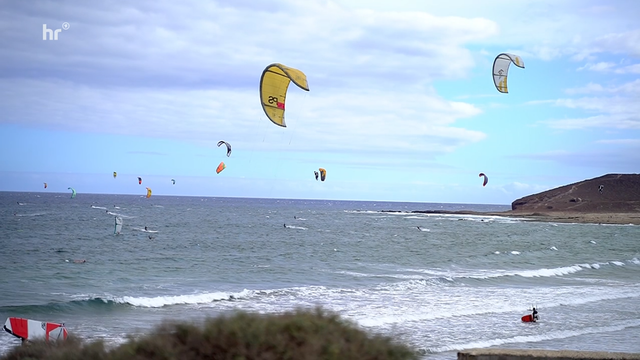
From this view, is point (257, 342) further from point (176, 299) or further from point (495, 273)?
point (495, 273)

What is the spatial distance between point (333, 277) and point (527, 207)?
97.4m

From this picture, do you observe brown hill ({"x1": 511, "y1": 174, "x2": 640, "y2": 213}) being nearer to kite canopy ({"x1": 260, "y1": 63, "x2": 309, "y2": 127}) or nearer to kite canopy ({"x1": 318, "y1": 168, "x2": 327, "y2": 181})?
kite canopy ({"x1": 318, "y1": 168, "x2": 327, "y2": 181})

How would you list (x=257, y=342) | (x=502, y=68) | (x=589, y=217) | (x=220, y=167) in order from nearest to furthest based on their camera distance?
(x=257, y=342) → (x=502, y=68) → (x=220, y=167) → (x=589, y=217)

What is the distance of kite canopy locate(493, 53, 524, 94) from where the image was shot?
82.5 ft

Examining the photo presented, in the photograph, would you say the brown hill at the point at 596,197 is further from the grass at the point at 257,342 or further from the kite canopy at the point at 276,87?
the grass at the point at 257,342

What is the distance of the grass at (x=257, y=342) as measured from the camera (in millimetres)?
4984

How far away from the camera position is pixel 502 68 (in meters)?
25.9

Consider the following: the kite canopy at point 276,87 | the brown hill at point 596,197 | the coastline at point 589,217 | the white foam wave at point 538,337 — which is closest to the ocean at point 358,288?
the white foam wave at point 538,337

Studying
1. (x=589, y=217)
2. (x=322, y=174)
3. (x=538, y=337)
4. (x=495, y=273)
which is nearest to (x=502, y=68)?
(x=495, y=273)

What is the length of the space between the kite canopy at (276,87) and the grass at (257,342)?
A: 1001 centimetres

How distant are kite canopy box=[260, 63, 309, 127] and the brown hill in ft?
304

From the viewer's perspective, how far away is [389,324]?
1426cm

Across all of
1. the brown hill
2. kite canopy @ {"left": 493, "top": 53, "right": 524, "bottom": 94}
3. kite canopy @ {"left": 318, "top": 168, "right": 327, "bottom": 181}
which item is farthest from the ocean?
the brown hill

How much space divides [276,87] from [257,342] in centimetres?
1150
